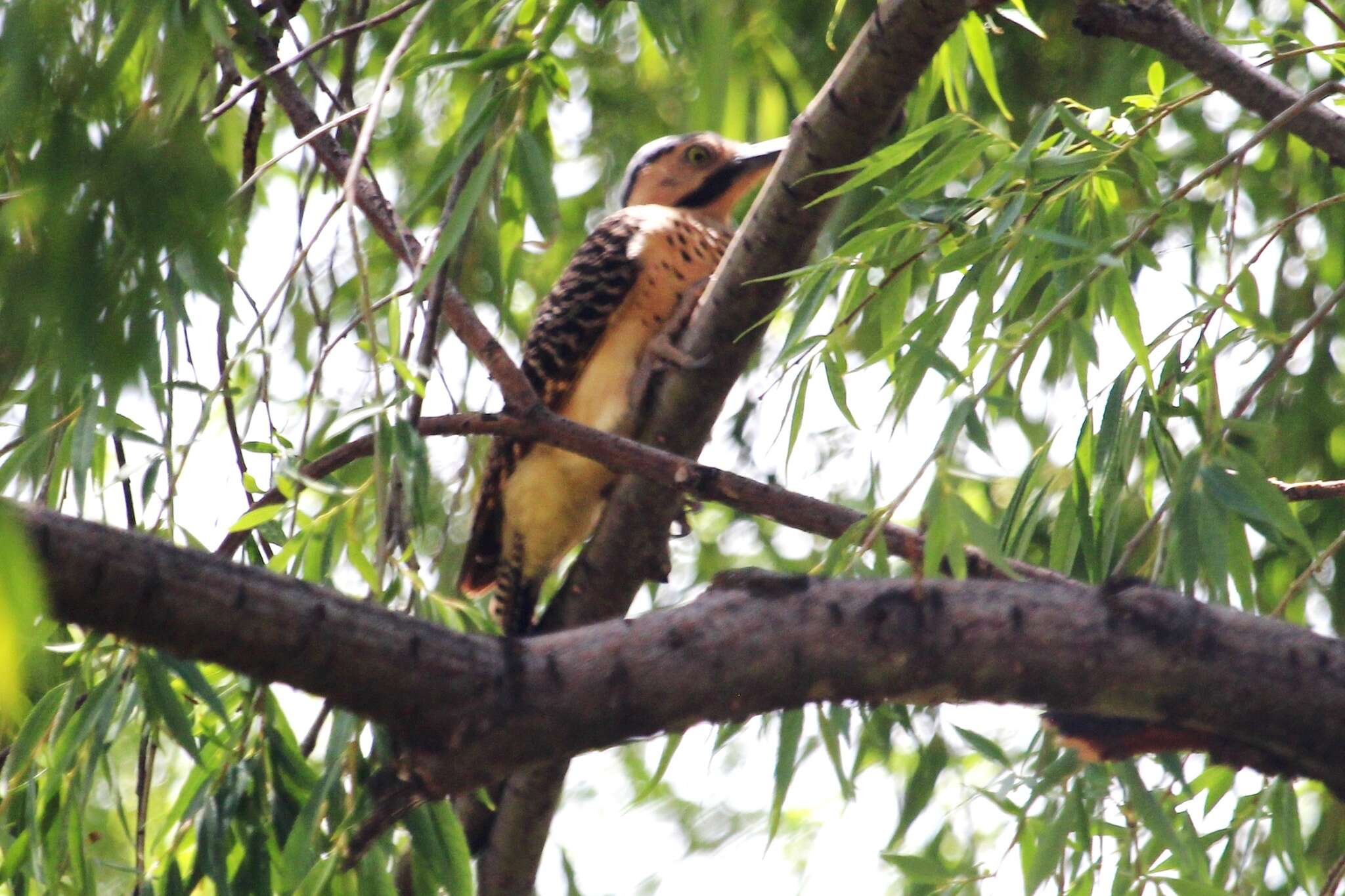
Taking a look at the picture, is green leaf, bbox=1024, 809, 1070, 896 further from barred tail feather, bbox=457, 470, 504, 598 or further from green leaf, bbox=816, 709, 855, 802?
barred tail feather, bbox=457, 470, 504, 598

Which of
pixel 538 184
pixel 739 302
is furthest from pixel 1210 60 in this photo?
pixel 538 184

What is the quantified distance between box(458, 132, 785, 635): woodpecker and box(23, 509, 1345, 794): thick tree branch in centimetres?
174

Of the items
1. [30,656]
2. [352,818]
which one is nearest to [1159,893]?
[352,818]

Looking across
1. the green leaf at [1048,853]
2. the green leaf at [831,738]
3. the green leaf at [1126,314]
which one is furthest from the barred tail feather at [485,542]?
the green leaf at [1126,314]

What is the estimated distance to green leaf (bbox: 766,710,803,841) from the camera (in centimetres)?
186

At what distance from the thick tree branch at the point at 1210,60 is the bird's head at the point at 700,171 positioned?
1.84 meters

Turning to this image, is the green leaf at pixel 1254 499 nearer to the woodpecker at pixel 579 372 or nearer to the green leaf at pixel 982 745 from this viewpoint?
the green leaf at pixel 982 745

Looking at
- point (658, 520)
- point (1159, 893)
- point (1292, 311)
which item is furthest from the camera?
point (1292, 311)

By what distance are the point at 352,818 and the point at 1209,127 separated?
2.57 meters

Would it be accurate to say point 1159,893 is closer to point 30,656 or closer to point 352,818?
point 352,818

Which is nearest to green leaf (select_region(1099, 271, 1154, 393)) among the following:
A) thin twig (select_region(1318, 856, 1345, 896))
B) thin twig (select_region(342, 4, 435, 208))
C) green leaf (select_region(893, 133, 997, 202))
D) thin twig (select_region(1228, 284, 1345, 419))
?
thin twig (select_region(1228, 284, 1345, 419))

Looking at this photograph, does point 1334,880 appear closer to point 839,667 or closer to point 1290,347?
point 1290,347

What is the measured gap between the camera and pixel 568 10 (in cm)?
215

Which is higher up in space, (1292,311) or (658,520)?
(1292,311)
